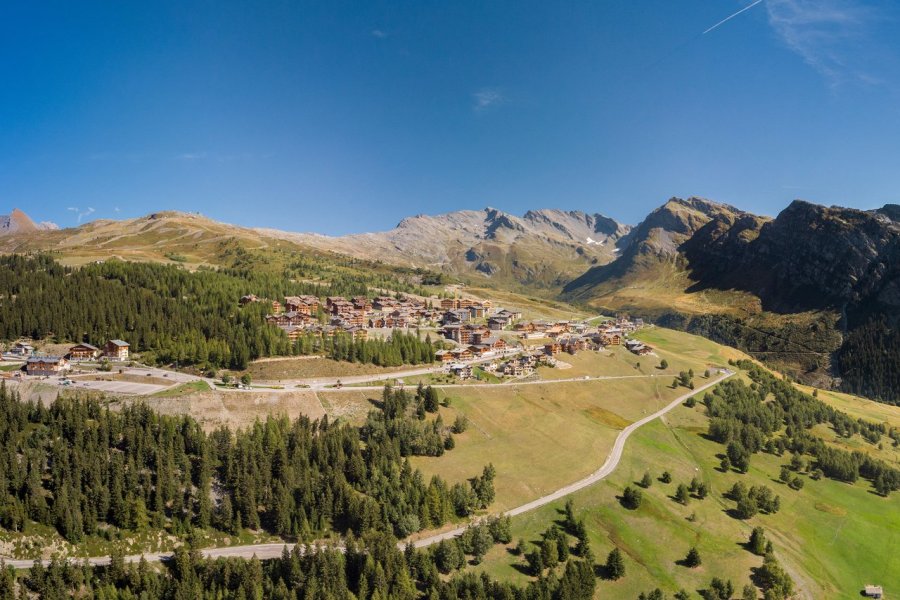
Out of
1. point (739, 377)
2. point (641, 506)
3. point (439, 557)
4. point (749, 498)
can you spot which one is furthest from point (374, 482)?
point (739, 377)

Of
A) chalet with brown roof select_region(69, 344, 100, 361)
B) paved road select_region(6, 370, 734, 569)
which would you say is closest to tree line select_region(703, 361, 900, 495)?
paved road select_region(6, 370, 734, 569)

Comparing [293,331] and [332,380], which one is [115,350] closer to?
[293,331]

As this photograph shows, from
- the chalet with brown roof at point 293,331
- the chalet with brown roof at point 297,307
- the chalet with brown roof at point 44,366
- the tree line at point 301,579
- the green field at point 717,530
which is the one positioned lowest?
the green field at point 717,530

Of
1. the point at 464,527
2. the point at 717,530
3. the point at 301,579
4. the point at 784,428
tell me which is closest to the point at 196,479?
the point at 301,579

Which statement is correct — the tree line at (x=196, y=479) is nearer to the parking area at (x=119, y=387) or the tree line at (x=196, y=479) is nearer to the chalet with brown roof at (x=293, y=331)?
the parking area at (x=119, y=387)

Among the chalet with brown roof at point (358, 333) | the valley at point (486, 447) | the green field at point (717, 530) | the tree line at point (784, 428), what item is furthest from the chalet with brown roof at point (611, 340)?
the chalet with brown roof at point (358, 333)

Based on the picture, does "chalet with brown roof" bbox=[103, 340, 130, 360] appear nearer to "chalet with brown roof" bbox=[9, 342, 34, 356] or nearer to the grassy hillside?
"chalet with brown roof" bbox=[9, 342, 34, 356]

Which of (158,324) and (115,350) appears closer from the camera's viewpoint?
(115,350)
